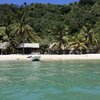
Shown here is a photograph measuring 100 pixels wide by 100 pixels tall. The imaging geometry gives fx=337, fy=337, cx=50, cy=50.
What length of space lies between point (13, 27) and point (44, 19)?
2959 centimetres

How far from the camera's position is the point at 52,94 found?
15180 millimetres

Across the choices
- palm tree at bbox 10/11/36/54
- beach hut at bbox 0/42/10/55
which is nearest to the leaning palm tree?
palm tree at bbox 10/11/36/54

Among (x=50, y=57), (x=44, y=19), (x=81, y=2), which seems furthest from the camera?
(x=81, y=2)

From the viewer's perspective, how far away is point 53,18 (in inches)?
3745

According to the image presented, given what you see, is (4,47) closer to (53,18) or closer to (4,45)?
(4,45)

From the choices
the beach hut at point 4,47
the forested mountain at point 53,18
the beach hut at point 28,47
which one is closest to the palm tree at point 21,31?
the forested mountain at point 53,18

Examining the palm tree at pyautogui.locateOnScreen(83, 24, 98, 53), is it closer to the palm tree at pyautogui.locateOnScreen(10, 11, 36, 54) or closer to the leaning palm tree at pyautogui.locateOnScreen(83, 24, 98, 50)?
the leaning palm tree at pyautogui.locateOnScreen(83, 24, 98, 50)

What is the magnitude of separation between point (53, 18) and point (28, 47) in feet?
102

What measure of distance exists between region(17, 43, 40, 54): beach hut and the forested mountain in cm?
219

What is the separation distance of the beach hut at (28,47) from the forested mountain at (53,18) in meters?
2.19

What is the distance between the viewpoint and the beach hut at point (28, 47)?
65556 mm

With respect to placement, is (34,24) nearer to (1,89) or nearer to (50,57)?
(50,57)

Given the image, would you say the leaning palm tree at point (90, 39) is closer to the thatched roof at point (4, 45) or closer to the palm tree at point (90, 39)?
the palm tree at point (90, 39)

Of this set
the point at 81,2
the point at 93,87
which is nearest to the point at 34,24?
the point at 81,2
